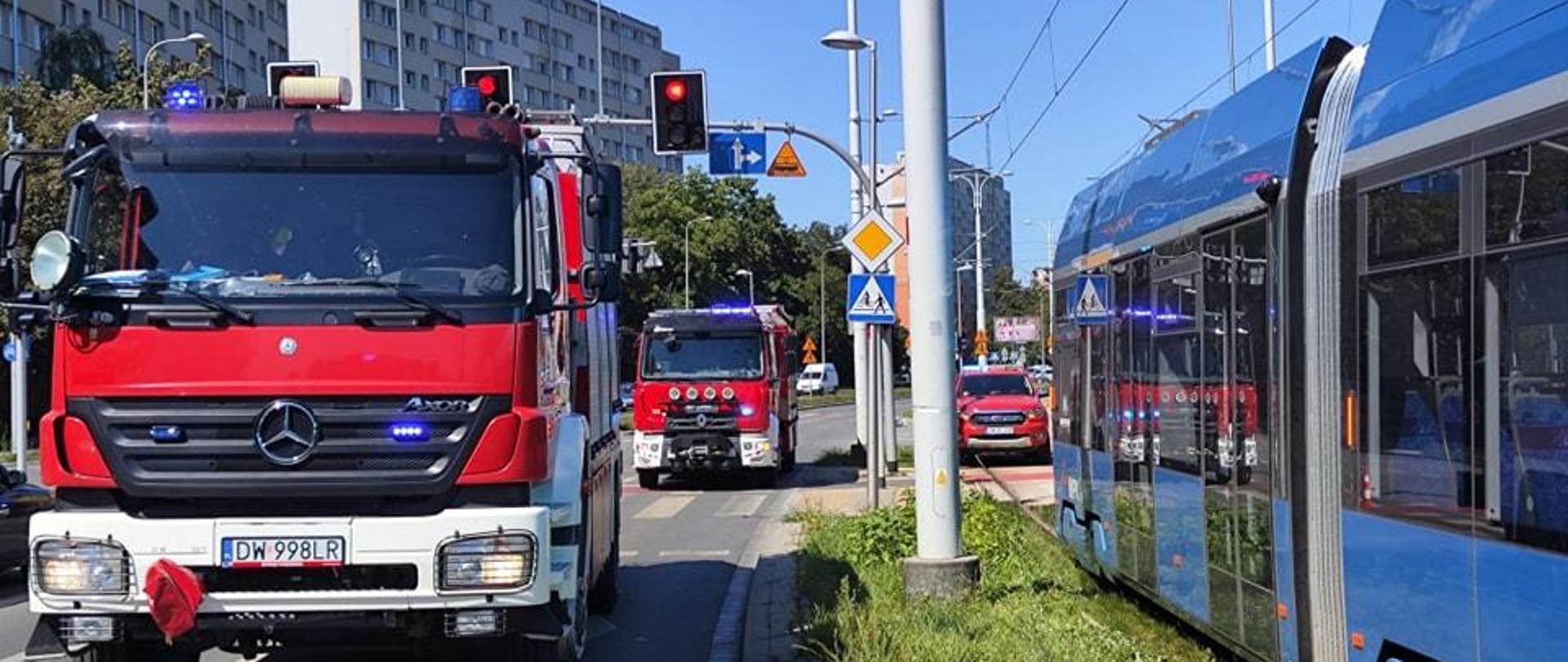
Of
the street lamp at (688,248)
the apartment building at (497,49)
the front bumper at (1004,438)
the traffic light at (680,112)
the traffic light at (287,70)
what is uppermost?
the apartment building at (497,49)

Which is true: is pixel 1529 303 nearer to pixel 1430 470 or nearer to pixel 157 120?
pixel 1430 470

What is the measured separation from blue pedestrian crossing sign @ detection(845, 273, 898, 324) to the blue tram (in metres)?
6.32

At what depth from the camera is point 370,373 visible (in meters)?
5.91

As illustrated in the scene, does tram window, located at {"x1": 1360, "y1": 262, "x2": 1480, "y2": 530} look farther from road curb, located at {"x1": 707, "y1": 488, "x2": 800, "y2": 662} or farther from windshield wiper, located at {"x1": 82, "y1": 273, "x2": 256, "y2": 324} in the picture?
road curb, located at {"x1": 707, "y1": 488, "x2": 800, "y2": 662}

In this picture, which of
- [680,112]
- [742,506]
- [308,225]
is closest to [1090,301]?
[308,225]

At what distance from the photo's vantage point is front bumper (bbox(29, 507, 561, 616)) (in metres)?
5.80

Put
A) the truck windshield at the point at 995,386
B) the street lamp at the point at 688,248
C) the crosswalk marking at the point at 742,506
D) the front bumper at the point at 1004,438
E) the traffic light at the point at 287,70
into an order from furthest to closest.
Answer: the street lamp at the point at 688,248, the truck windshield at the point at 995,386, the front bumper at the point at 1004,438, the crosswalk marking at the point at 742,506, the traffic light at the point at 287,70

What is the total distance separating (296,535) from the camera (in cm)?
584

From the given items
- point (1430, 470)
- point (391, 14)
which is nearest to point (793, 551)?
point (1430, 470)

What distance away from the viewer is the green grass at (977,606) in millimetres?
6945

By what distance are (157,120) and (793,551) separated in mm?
7786

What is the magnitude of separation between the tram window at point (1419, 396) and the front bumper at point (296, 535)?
335 centimetres

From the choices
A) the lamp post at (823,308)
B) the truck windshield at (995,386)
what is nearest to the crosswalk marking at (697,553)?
the truck windshield at (995,386)

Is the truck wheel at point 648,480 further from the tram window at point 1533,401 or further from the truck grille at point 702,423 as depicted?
the tram window at point 1533,401
